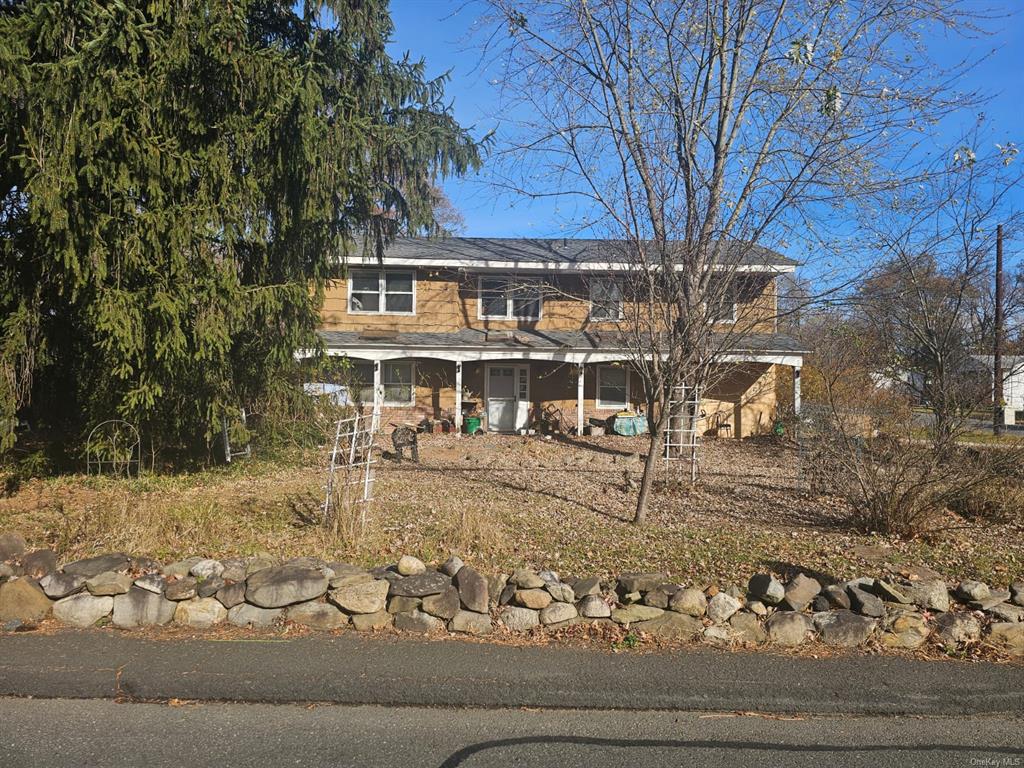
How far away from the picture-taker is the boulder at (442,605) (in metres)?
5.60

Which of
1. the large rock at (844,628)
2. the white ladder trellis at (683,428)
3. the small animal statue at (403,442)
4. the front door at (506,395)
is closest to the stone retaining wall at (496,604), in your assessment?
the large rock at (844,628)

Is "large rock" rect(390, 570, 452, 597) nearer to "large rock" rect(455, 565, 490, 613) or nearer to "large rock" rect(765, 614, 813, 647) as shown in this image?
"large rock" rect(455, 565, 490, 613)

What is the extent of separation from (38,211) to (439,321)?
12797 mm

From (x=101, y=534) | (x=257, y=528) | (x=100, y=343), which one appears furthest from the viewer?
(x=100, y=343)

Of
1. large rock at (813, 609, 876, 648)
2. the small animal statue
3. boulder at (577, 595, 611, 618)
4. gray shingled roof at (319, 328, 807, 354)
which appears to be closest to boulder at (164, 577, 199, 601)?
boulder at (577, 595, 611, 618)

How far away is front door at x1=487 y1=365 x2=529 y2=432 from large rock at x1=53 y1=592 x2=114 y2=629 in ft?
49.7

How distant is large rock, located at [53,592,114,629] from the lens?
5.59m

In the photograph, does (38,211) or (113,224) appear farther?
(113,224)

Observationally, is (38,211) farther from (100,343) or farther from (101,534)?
(101,534)

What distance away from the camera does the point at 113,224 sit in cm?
848

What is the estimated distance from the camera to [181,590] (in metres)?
5.66

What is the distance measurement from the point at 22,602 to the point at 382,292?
15.1 m

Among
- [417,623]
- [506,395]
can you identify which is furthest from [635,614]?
[506,395]

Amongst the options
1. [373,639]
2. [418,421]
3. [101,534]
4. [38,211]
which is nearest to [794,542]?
[373,639]
